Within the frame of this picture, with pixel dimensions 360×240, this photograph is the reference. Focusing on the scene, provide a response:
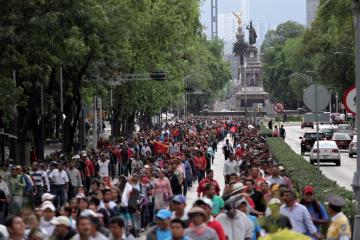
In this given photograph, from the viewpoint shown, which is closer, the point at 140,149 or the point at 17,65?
the point at 17,65

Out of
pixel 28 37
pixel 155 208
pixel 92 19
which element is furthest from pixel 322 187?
pixel 92 19

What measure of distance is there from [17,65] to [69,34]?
2124 millimetres

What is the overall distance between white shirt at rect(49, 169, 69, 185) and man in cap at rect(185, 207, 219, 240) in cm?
1519

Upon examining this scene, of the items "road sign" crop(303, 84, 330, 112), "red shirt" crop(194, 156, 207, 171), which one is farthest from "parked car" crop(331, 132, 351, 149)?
"road sign" crop(303, 84, 330, 112)

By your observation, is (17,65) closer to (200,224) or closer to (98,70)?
(98,70)

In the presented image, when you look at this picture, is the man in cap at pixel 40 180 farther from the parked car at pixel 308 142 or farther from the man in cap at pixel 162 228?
the parked car at pixel 308 142

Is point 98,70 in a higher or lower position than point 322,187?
higher

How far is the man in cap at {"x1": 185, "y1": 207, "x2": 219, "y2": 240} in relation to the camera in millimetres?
12461

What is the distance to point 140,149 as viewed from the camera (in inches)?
1729

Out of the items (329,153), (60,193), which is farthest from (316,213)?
(329,153)

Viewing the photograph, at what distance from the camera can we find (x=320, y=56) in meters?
109

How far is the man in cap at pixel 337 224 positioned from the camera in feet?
44.4

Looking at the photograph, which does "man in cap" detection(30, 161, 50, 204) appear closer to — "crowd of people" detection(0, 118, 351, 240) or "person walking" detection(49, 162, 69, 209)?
"crowd of people" detection(0, 118, 351, 240)

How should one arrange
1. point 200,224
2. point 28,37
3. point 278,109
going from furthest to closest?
point 278,109 < point 28,37 < point 200,224
